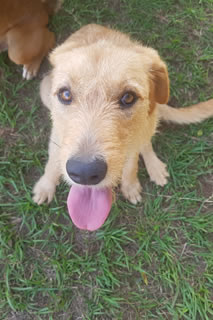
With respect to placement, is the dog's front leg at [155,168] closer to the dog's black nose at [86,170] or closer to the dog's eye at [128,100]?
the dog's eye at [128,100]

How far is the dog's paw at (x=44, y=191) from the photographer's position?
12.3 ft

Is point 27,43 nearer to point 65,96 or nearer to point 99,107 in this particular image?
point 65,96

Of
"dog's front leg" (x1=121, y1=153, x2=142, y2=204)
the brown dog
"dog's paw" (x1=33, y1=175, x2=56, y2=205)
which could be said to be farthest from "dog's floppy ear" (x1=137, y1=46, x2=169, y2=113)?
the brown dog

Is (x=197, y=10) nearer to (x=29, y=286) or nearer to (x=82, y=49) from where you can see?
(x=82, y=49)

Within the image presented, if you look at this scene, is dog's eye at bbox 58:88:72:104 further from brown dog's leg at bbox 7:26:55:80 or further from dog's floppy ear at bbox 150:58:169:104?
brown dog's leg at bbox 7:26:55:80

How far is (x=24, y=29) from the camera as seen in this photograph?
3830 millimetres

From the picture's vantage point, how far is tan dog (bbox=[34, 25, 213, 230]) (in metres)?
2.22

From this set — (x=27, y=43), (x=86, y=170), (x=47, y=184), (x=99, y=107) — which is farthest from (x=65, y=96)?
(x=27, y=43)

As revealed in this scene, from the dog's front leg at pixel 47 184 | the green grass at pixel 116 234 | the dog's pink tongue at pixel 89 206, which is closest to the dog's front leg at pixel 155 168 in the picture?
the green grass at pixel 116 234

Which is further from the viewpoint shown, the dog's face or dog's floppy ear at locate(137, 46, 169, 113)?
dog's floppy ear at locate(137, 46, 169, 113)

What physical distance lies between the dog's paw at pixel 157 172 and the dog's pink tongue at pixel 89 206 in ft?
4.26

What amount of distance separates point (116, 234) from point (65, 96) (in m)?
1.92

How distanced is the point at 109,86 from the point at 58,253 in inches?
85.6

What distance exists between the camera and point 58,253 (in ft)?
11.9
